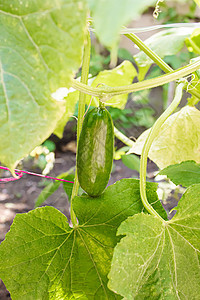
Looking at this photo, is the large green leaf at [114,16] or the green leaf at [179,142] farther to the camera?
the green leaf at [179,142]

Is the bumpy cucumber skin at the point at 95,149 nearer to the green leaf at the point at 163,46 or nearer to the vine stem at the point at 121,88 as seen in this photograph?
the vine stem at the point at 121,88

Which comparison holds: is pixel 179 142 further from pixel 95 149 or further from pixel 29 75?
pixel 29 75

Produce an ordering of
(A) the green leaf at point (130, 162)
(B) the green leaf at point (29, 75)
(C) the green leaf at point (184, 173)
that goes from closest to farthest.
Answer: (B) the green leaf at point (29, 75), (C) the green leaf at point (184, 173), (A) the green leaf at point (130, 162)

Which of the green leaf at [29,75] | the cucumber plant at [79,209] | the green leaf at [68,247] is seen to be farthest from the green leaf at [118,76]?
the green leaf at [29,75]

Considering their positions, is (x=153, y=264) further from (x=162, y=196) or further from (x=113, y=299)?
(x=162, y=196)

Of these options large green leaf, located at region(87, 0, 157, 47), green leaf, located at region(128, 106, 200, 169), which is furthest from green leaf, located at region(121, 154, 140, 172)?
large green leaf, located at region(87, 0, 157, 47)

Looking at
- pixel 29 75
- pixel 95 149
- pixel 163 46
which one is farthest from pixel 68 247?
pixel 163 46

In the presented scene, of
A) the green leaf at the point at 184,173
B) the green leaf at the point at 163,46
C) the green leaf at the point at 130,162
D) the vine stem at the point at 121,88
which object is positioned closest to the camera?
the vine stem at the point at 121,88
